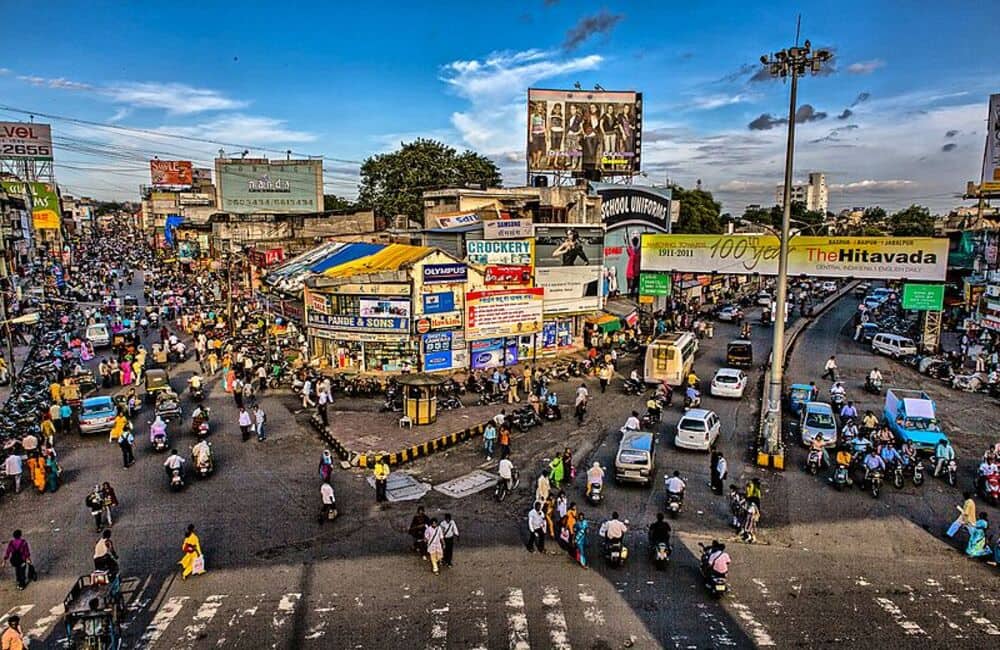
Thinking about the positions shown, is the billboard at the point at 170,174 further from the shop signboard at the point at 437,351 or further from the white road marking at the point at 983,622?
the white road marking at the point at 983,622

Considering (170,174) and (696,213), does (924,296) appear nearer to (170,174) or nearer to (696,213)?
(696,213)

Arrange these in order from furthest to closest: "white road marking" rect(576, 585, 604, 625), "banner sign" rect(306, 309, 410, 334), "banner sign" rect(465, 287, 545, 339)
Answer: "banner sign" rect(465, 287, 545, 339), "banner sign" rect(306, 309, 410, 334), "white road marking" rect(576, 585, 604, 625)

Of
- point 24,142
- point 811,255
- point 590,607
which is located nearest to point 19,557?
point 590,607

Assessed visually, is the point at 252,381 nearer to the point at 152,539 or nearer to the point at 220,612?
the point at 152,539

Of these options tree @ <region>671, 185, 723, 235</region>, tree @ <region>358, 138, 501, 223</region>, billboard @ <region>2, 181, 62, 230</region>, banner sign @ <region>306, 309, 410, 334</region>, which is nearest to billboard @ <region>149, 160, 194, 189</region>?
billboard @ <region>2, 181, 62, 230</region>

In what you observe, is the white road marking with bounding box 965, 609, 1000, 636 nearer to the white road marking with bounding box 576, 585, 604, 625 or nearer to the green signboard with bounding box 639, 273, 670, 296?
the white road marking with bounding box 576, 585, 604, 625

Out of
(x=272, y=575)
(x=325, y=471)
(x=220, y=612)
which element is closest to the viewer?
(x=220, y=612)

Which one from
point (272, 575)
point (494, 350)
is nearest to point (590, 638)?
point (272, 575)
